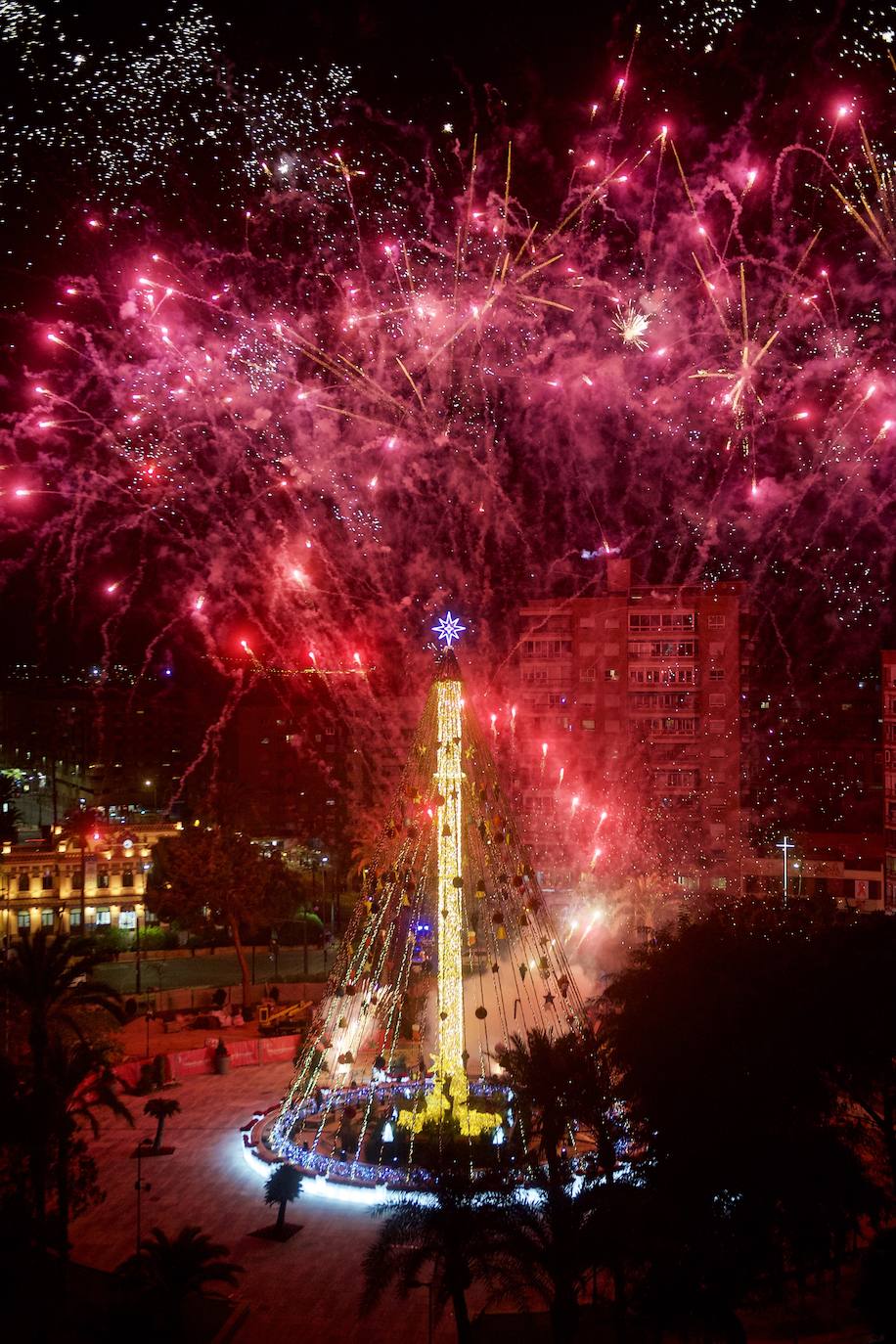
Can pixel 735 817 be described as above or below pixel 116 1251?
above

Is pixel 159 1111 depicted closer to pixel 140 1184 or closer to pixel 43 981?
pixel 140 1184

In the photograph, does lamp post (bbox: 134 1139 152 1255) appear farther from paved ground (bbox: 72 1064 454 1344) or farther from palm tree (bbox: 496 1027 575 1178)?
palm tree (bbox: 496 1027 575 1178)

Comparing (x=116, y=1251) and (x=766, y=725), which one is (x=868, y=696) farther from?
(x=116, y=1251)

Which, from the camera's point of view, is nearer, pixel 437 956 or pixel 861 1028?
pixel 861 1028

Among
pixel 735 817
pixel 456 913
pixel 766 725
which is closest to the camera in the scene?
pixel 456 913

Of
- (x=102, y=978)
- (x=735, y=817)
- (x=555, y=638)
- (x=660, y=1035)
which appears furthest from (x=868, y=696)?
(x=660, y=1035)

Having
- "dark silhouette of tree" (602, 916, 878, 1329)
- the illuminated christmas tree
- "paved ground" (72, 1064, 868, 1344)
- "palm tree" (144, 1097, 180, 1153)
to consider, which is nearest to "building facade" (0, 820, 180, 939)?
"paved ground" (72, 1064, 868, 1344)

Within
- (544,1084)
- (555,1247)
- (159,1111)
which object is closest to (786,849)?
(159,1111)
